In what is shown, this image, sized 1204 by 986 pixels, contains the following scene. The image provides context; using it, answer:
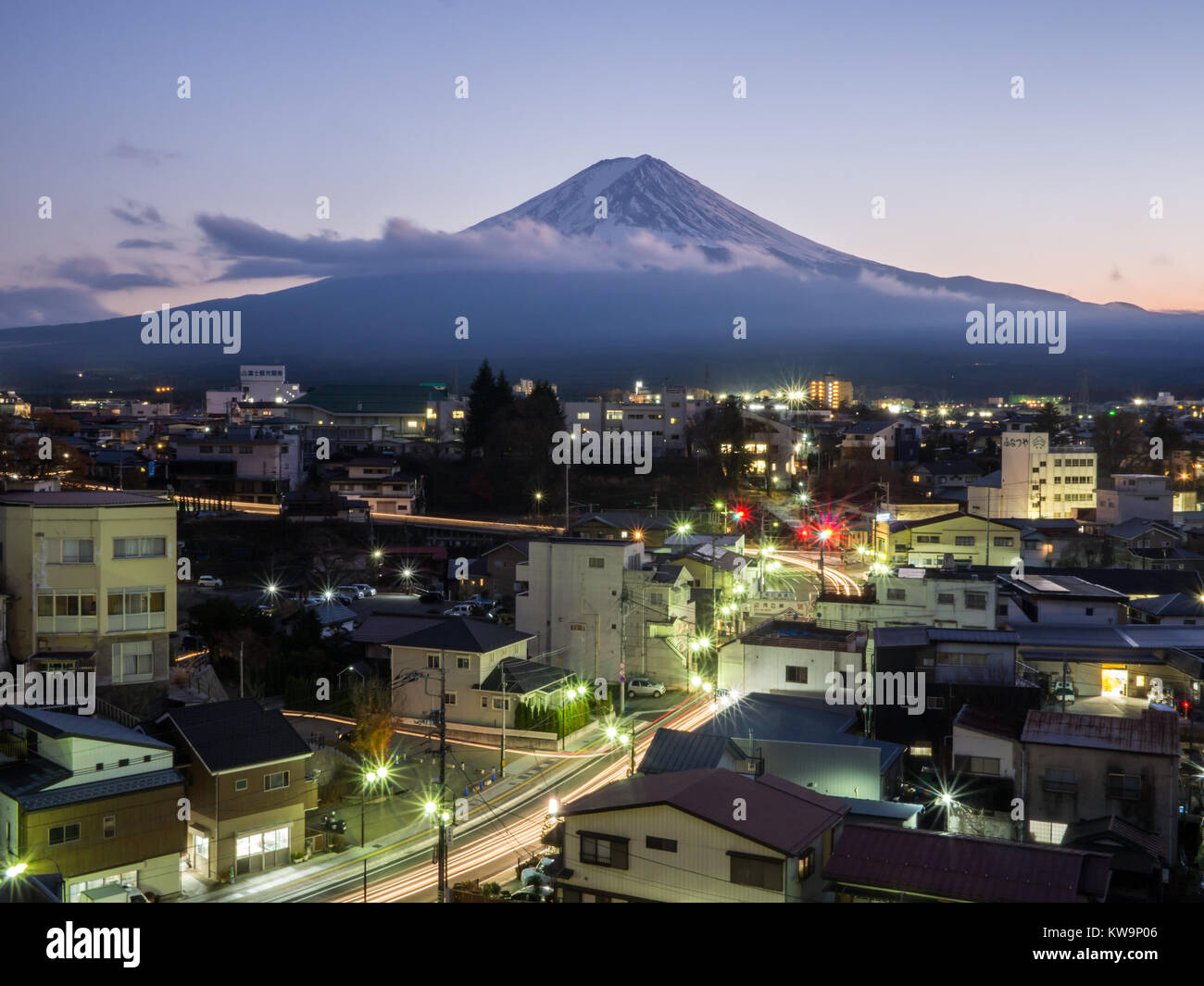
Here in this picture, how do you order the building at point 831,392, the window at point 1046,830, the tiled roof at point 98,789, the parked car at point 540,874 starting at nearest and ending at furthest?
the tiled roof at point 98,789 < the parked car at point 540,874 < the window at point 1046,830 < the building at point 831,392

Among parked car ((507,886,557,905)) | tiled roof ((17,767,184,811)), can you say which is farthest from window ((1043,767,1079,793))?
tiled roof ((17,767,184,811))

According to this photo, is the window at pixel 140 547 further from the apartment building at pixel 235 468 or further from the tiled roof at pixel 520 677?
the apartment building at pixel 235 468

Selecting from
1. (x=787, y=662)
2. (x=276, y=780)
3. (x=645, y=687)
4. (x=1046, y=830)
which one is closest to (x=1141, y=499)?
(x=645, y=687)

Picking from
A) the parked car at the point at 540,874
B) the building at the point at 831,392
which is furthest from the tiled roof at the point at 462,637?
the building at the point at 831,392

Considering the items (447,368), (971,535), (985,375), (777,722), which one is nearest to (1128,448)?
(971,535)

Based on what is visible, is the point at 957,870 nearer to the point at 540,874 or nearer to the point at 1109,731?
the point at 540,874

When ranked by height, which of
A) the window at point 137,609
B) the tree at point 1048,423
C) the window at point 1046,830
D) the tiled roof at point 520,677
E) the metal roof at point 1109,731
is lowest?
the window at point 1046,830
